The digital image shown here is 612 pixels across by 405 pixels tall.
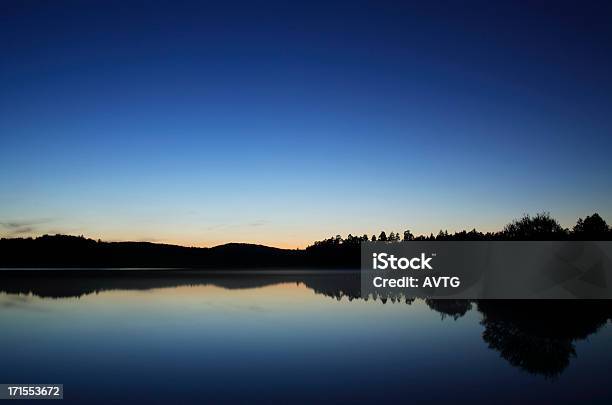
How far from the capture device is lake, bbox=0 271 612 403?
67.9ft

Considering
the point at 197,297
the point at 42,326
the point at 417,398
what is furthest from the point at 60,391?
the point at 197,297

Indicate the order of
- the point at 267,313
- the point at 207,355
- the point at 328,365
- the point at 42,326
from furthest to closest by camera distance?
the point at 267,313 → the point at 42,326 → the point at 207,355 → the point at 328,365

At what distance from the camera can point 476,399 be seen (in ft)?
63.2

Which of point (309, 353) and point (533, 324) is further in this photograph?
point (533, 324)

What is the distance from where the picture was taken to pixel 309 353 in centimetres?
2900

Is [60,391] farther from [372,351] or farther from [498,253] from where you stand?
[498,253]

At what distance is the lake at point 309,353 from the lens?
20.7 meters

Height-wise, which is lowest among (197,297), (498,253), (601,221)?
(197,297)

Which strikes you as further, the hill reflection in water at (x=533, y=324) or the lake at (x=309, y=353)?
the hill reflection in water at (x=533, y=324)

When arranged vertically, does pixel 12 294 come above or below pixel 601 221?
below

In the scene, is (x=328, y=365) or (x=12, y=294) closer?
(x=328, y=365)

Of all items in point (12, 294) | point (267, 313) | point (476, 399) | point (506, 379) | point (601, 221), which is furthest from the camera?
point (601, 221)

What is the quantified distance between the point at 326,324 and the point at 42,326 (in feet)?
72.9

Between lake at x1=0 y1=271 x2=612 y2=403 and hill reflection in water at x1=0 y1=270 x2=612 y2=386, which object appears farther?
hill reflection in water at x1=0 y1=270 x2=612 y2=386
